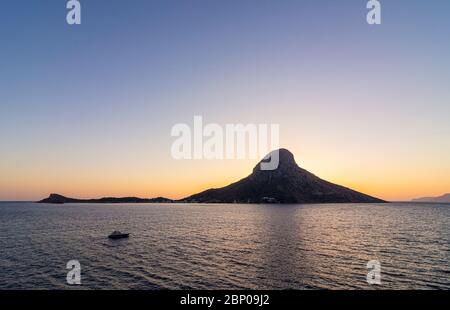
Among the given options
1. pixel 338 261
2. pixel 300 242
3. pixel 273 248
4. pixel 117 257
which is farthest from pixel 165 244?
pixel 338 261
